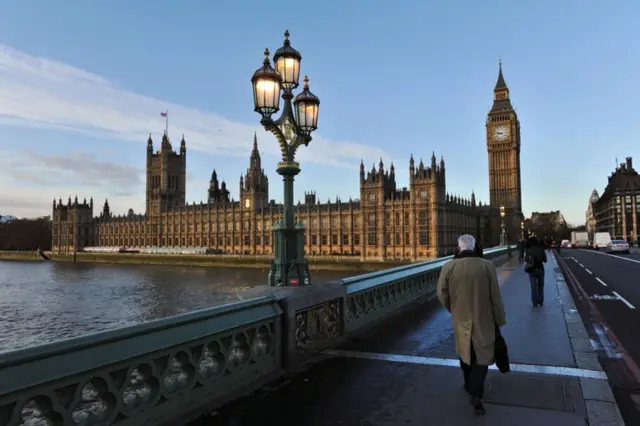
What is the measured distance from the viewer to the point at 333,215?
83000 mm

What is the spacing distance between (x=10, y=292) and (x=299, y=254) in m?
45.9

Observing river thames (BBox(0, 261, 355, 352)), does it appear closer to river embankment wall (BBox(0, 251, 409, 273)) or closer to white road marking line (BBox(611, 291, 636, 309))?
white road marking line (BBox(611, 291, 636, 309))

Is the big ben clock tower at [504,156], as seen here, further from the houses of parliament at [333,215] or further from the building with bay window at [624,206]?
the building with bay window at [624,206]

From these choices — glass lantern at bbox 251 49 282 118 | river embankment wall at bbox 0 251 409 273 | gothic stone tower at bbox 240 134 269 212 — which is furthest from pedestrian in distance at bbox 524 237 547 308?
gothic stone tower at bbox 240 134 269 212

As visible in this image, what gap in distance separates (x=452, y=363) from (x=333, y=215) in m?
76.5

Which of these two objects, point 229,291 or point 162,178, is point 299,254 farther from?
point 162,178

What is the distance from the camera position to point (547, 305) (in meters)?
12.1

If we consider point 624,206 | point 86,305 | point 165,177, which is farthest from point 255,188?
point 624,206

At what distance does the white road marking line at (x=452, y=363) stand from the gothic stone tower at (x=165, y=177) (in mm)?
118584

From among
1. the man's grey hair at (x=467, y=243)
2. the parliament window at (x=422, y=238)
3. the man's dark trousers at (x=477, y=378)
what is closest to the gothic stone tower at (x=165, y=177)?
the parliament window at (x=422, y=238)

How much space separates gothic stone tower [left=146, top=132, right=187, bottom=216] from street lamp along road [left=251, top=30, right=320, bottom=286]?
116 meters

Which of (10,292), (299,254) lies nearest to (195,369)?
(299,254)

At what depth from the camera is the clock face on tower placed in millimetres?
115375

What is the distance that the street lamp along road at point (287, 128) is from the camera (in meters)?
8.09
